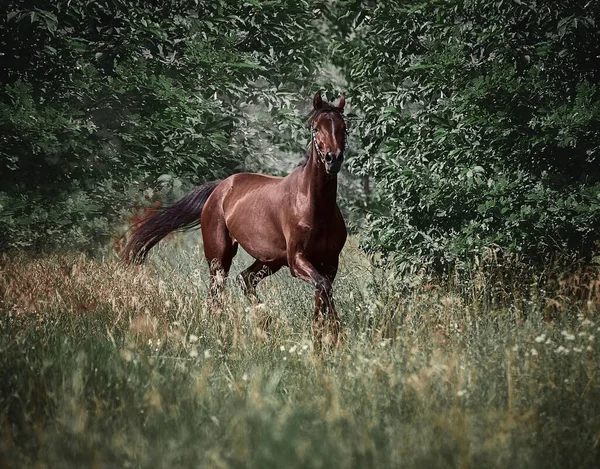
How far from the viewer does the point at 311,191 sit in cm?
633

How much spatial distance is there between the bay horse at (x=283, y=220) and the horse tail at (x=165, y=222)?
1cm

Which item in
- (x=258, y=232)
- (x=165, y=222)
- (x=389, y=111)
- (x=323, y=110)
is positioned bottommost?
(x=165, y=222)

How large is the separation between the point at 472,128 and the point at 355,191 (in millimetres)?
16997

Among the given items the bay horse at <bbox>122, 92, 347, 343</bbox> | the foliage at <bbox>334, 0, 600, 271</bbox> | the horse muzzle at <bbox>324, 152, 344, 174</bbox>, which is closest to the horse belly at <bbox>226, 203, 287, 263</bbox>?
the bay horse at <bbox>122, 92, 347, 343</bbox>

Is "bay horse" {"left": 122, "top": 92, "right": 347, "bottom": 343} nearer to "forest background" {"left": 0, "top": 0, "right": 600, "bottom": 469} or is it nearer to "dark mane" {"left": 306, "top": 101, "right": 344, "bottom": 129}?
"dark mane" {"left": 306, "top": 101, "right": 344, "bottom": 129}

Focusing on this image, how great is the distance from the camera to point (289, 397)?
13.9 feet

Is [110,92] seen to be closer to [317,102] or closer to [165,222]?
[165,222]

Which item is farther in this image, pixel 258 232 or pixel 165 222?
pixel 165 222

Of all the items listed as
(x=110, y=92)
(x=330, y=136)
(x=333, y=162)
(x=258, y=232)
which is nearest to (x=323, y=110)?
(x=330, y=136)

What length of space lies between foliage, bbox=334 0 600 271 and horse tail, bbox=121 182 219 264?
2.30 m

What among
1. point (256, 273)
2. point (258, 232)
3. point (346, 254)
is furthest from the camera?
point (346, 254)

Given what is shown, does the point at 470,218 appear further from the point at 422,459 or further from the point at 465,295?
the point at 422,459

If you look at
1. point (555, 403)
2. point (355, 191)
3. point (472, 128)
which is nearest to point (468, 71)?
point (472, 128)

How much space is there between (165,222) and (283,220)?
258 cm
